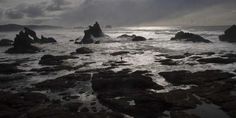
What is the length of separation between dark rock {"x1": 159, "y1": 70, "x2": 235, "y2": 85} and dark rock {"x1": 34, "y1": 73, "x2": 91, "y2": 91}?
13.5 meters

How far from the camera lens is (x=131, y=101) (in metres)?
34.2

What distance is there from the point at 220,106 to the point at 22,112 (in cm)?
2165

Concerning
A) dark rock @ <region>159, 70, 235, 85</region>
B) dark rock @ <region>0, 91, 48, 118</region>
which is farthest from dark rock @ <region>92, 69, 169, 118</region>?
dark rock @ <region>0, 91, 48, 118</region>

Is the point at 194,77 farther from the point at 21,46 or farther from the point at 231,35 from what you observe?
the point at 231,35

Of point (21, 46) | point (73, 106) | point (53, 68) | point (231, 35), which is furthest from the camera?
point (231, 35)

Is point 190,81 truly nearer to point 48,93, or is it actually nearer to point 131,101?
point 131,101

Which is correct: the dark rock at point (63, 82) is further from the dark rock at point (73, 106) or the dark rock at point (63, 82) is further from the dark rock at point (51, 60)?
the dark rock at point (51, 60)

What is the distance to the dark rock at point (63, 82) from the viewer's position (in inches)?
1665

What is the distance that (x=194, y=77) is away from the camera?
1789 inches

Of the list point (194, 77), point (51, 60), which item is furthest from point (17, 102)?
point (51, 60)

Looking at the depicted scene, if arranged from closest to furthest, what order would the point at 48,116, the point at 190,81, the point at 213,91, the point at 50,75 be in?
the point at 48,116
the point at 213,91
the point at 190,81
the point at 50,75

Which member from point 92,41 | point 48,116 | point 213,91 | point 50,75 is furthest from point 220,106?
point 92,41

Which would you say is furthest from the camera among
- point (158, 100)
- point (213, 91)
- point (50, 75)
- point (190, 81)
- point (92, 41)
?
point (92, 41)

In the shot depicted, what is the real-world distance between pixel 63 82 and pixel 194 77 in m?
20.4
